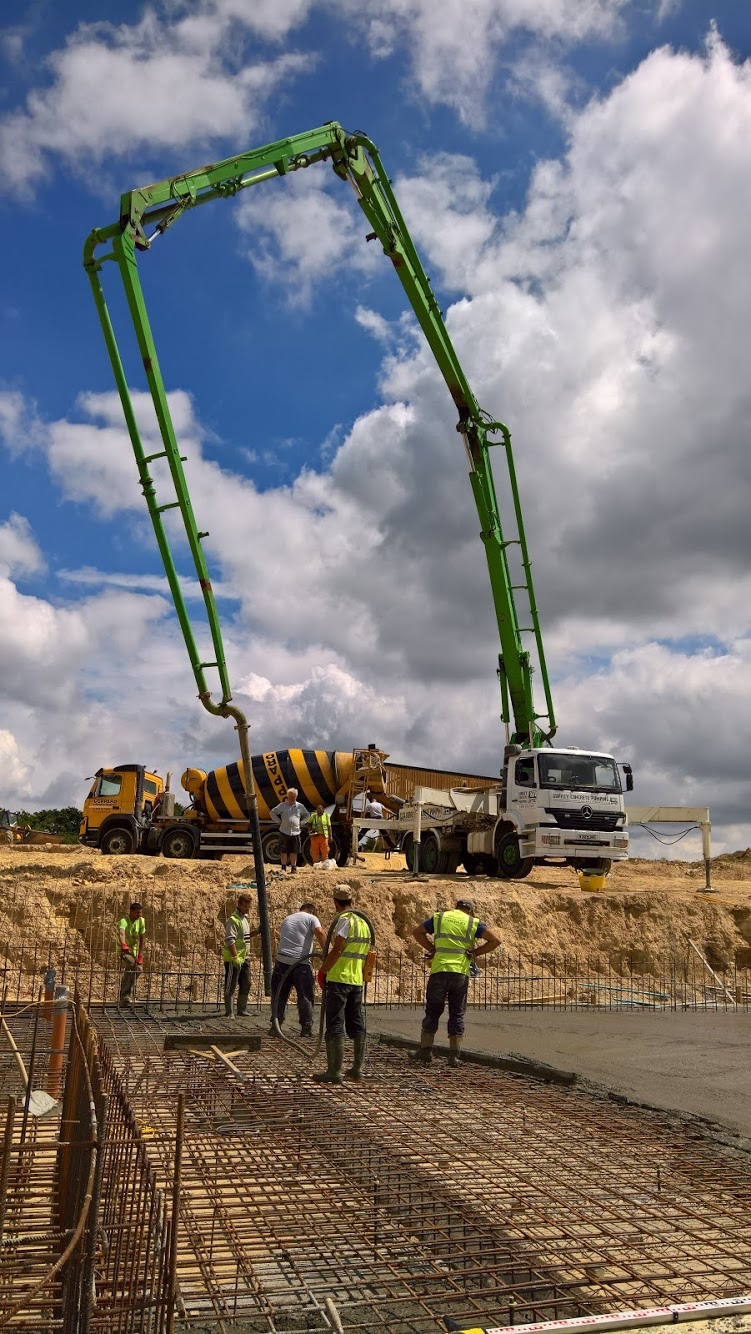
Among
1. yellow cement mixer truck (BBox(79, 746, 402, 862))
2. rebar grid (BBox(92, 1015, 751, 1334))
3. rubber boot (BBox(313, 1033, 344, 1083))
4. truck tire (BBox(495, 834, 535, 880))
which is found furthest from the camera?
yellow cement mixer truck (BBox(79, 746, 402, 862))

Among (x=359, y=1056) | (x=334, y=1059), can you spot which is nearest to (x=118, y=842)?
(x=359, y=1056)

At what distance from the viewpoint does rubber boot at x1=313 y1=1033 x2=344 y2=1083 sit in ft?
23.9

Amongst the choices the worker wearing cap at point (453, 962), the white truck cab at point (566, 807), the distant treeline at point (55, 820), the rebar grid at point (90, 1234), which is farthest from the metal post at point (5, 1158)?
the distant treeline at point (55, 820)

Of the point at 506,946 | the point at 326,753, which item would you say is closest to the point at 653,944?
the point at 506,946

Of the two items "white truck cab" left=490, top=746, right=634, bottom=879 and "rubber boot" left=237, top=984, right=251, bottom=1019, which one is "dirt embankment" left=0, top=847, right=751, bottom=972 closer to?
"white truck cab" left=490, top=746, right=634, bottom=879

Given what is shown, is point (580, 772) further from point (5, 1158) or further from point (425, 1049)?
point (5, 1158)

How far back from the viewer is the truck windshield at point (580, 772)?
17672 mm

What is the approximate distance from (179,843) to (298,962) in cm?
1407

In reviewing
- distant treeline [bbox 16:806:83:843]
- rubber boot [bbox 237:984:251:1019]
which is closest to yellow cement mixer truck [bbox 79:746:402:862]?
rubber boot [bbox 237:984:251:1019]

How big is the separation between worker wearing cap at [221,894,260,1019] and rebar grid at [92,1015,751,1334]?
337 cm

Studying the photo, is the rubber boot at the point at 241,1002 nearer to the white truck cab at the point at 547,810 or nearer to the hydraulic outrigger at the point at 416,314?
the hydraulic outrigger at the point at 416,314

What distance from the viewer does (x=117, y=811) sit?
2320cm

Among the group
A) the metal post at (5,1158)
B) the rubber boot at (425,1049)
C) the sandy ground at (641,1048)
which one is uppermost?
the metal post at (5,1158)

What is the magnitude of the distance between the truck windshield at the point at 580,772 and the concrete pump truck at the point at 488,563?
18 millimetres
